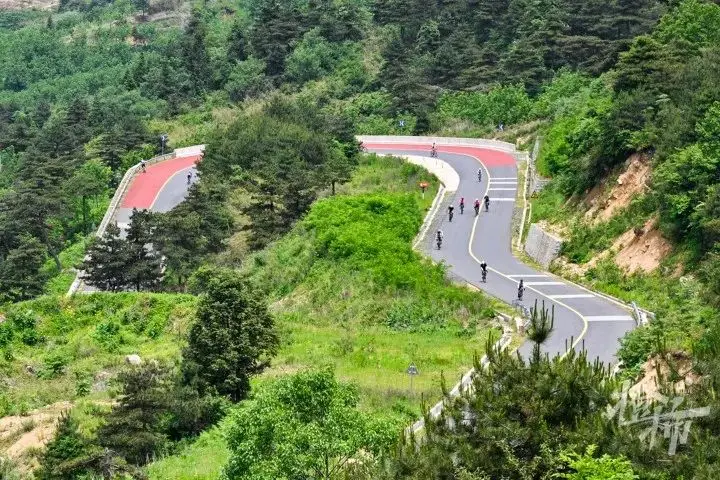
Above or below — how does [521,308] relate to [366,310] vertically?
above

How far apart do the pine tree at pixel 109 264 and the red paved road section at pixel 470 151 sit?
2016 cm

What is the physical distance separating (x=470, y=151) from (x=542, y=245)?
2001 cm

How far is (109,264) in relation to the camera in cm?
4356

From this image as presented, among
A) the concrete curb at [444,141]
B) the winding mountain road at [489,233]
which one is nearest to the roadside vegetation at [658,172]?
the winding mountain road at [489,233]

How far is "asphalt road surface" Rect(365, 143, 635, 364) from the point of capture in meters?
29.4

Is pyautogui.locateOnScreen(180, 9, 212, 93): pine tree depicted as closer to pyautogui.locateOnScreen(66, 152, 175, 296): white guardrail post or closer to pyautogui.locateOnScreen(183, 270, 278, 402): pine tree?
pyautogui.locateOnScreen(66, 152, 175, 296): white guardrail post

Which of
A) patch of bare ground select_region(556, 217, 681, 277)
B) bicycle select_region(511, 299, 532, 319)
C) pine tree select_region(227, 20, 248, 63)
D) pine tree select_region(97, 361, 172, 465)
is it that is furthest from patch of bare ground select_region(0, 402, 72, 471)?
pine tree select_region(227, 20, 248, 63)

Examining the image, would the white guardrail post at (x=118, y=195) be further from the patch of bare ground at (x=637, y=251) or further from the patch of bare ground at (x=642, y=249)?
the patch of bare ground at (x=642, y=249)

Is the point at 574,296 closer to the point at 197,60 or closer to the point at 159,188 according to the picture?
the point at 159,188

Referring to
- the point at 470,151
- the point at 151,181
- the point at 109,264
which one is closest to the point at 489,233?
the point at 109,264

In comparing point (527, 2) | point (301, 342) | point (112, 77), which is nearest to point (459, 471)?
point (301, 342)

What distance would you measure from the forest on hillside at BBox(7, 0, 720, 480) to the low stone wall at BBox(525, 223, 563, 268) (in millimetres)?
1001

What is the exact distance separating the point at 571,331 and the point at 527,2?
46.3 meters

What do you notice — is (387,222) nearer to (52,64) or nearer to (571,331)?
(571,331)
